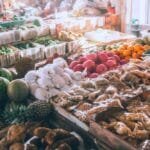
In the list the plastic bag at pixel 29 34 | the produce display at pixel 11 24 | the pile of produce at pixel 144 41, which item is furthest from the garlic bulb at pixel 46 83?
the produce display at pixel 11 24

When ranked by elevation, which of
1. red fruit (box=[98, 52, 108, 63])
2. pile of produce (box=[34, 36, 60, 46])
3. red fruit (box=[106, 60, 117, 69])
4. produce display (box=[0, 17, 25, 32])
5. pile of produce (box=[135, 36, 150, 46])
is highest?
produce display (box=[0, 17, 25, 32])

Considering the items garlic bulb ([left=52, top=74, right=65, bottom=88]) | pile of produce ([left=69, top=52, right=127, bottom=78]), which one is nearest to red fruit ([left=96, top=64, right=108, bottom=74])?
pile of produce ([left=69, top=52, right=127, bottom=78])

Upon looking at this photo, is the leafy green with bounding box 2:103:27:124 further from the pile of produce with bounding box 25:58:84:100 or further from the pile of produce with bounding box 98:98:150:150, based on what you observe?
the pile of produce with bounding box 98:98:150:150

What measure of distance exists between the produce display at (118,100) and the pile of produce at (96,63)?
295 mm

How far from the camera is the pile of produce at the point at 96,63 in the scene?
2918mm

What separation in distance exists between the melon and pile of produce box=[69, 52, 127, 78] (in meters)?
0.58

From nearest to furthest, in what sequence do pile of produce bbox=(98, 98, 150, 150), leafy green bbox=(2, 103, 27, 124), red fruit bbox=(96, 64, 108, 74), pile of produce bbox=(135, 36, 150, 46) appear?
pile of produce bbox=(98, 98, 150, 150) → leafy green bbox=(2, 103, 27, 124) → red fruit bbox=(96, 64, 108, 74) → pile of produce bbox=(135, 36, 150, 46)

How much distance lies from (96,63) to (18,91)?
Answer: 91cm

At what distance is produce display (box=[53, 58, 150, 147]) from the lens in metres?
1.86

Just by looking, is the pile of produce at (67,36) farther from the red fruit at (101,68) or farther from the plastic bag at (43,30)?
the red fruit at (101,68)

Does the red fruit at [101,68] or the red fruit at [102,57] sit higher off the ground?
the red fruit at [102,57]

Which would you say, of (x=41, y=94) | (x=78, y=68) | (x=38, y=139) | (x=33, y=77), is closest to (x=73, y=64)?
(x=78, y=68)

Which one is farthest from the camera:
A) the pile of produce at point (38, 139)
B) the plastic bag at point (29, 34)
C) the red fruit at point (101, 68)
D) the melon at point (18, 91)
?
the plastic bag at point (29, 34)

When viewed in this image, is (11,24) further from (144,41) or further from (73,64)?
(73,64)
